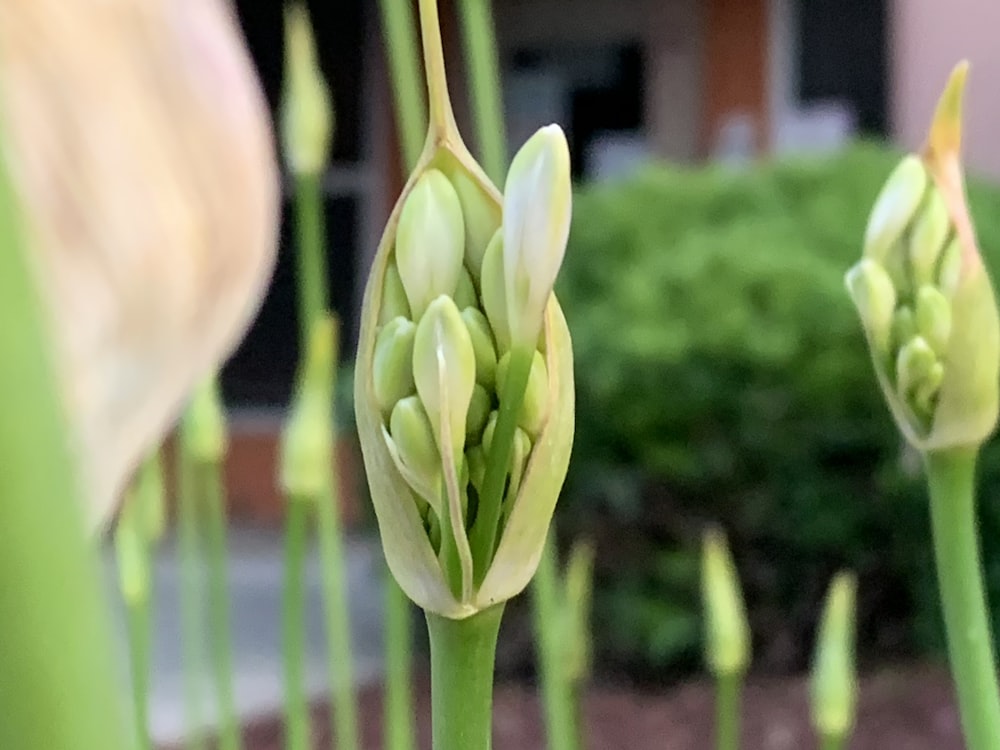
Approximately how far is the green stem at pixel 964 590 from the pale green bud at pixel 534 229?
6cm

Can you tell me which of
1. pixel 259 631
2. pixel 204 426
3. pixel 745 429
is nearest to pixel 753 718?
pixel 745 429

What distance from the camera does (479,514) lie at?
0.08m

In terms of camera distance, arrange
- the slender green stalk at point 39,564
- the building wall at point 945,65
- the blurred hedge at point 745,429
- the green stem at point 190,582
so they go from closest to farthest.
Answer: the slender green stalk at point 39,564 → the green stem at point 190,582 → the blurred hedge at point 745,429 → the building wall at point 945,65

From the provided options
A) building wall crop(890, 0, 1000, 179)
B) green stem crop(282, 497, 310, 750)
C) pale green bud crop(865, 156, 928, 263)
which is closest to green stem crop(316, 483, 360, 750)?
green stem crop(282, 497, 310, 750)

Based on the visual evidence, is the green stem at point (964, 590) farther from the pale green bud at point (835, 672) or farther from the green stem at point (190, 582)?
the green stem at point (190, 582)

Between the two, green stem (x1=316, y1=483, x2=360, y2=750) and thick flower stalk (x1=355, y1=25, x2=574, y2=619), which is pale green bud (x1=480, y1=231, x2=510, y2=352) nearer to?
thick flower stalk (x1=355, y1=25, x2=574, y2=619)

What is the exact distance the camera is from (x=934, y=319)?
121 millimetres

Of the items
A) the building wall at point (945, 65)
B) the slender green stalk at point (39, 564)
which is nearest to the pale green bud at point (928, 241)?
the slender green stalk at point (39, 564)

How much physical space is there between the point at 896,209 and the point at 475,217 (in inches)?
2.3

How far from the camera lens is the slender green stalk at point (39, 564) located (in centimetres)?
4

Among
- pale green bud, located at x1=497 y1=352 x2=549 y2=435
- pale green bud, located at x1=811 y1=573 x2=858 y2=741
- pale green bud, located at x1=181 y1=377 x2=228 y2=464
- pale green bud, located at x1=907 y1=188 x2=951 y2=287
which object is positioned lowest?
pale green bud, located at x1=811 y1=573 x2=858 y2=741

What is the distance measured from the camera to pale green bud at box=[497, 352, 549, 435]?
0.08m

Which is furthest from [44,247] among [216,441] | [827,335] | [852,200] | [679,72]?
[679,72]

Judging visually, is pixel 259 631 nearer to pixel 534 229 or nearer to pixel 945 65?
pixel 945 65
